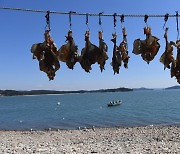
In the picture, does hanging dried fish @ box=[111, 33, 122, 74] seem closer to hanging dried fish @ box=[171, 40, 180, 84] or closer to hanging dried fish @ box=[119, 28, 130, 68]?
hanging dried fish @ box=[119, 28, 130, 68]

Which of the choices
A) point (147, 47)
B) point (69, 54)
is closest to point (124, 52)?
point (147, 47)

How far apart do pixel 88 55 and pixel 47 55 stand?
60 cm

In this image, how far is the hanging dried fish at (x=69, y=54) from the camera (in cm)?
489

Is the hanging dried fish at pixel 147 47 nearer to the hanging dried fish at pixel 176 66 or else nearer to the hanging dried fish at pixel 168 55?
the hanging dried fish at pixel 168 55

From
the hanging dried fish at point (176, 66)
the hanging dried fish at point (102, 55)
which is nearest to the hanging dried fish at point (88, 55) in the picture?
the hanging dried fish at point (102, 55)

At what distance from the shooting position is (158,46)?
5230 millimetres

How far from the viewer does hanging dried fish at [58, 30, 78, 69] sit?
4887 mm

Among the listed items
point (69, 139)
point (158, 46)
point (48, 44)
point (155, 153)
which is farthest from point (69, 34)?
point (69, 139)

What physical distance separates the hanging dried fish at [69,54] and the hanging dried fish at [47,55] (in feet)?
0.29

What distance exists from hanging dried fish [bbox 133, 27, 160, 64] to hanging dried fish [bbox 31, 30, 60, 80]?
1.27 metres

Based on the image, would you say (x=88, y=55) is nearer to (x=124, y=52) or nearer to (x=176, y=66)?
(x=124, y=52)

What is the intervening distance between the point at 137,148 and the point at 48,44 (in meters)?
18.8

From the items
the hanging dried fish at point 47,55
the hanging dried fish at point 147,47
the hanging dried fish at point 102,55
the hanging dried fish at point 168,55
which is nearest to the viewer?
the hanging dried fish at point 47,55

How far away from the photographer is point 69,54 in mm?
4883
